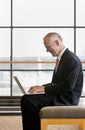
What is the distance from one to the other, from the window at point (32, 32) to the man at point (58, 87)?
3.94 meters

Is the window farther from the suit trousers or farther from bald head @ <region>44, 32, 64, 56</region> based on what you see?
bald head @ <region>44, 32, 64, 56</region>

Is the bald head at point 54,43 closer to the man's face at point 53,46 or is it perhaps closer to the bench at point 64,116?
the man's face at point 53,46

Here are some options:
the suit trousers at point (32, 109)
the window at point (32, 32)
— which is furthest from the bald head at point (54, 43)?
the window at point (32, 32)

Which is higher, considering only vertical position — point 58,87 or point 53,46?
point 53,46

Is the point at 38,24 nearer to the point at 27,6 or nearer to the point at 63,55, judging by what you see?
the point at 27,6

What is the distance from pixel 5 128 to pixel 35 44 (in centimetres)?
342

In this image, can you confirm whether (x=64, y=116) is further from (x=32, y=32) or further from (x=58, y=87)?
(x=32, y=32)

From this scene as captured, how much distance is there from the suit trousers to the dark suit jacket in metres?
0.08

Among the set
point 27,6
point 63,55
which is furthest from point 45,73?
point 63,55

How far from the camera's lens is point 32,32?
733 centimetres

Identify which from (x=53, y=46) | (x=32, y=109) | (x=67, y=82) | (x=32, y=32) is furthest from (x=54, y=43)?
(x=32, y=32)

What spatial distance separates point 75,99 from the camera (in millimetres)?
3105

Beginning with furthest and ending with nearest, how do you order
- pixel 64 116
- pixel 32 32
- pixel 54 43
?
pixel 32 32 < pixel 54 43 < pixel 64 116

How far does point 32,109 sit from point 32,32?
13.9 feet
